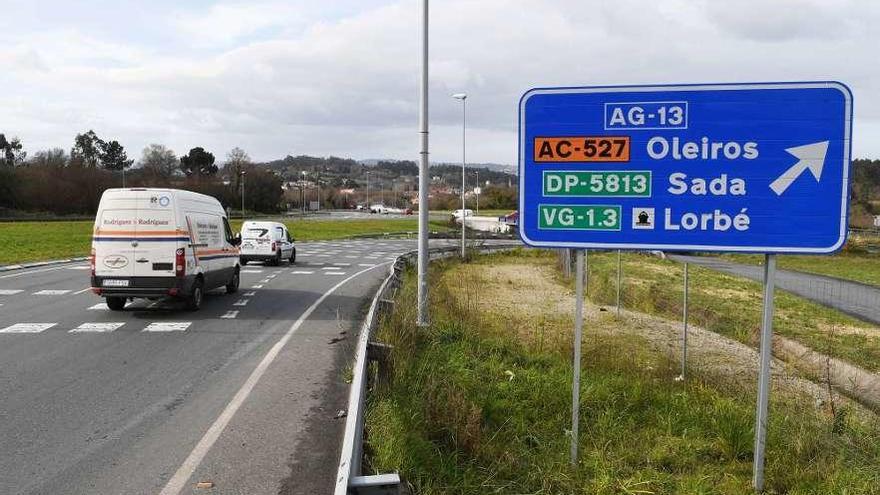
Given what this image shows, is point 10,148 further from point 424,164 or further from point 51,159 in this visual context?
point 424,164

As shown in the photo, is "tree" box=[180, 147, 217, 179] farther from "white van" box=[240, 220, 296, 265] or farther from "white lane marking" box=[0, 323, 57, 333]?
"white lane marking" box=[0, 323, 57, 333]

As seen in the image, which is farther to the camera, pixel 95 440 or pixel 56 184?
pixel 56 184

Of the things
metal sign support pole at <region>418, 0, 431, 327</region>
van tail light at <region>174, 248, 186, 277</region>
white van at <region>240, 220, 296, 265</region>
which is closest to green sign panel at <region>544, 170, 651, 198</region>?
metal sign support pole at <region>418, 0, 431, 327</region>

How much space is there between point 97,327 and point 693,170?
10821 millimetres

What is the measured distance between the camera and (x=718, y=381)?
9.77m

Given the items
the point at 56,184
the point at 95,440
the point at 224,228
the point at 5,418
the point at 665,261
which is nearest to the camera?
the point at 95,440

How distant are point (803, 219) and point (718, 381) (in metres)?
4.65

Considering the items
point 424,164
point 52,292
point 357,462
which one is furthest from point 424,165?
point 52,292

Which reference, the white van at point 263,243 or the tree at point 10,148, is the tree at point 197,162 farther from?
the white van at point 263,243

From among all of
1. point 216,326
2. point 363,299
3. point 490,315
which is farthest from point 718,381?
point 363,299

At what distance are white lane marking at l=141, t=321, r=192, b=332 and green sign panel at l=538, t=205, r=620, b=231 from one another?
8.53m

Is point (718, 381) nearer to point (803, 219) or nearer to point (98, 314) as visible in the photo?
point (803, 219)

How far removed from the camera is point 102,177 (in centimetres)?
9219

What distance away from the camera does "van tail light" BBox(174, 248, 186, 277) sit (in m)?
14.0
